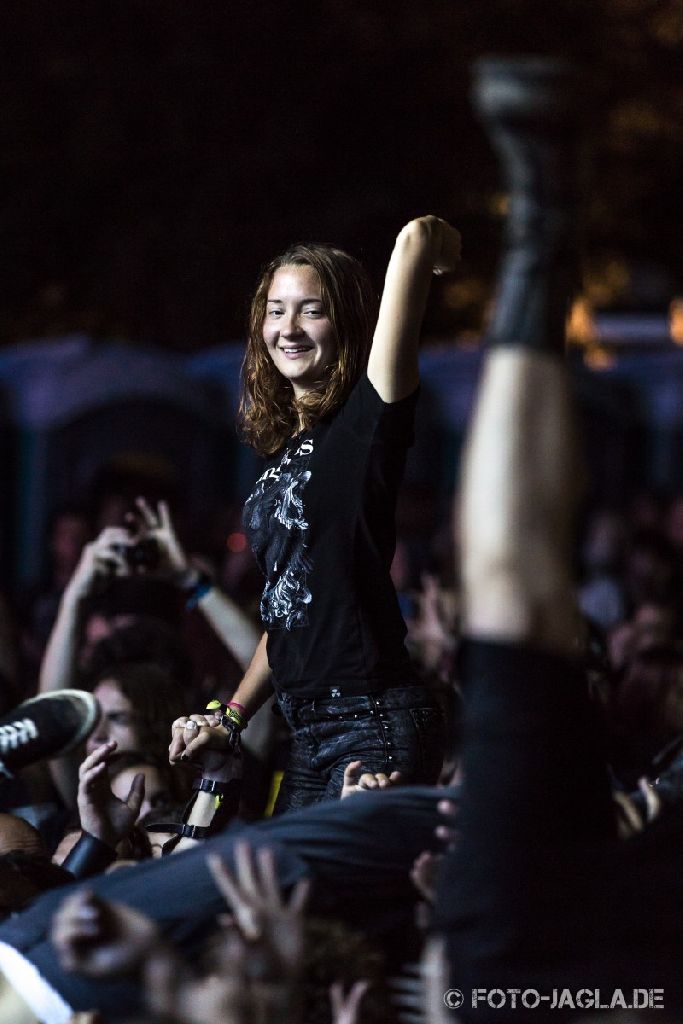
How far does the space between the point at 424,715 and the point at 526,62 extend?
5.54 feet

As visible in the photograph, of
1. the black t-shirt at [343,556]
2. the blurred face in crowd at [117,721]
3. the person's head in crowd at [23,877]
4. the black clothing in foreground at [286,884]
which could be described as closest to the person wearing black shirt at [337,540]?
the black t-shirt at [343,556]

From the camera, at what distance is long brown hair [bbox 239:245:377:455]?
3926mm

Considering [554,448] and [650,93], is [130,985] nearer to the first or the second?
[554,448]

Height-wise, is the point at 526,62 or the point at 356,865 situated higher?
the point at 526,62

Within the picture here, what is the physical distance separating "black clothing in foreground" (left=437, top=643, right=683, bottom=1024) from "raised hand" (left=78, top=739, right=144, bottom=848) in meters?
1.23

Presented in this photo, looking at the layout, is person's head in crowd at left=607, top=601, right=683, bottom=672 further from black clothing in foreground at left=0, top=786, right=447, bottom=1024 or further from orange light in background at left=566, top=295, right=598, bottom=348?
orange light in background at left=566, top=295, right=598, bottom=348

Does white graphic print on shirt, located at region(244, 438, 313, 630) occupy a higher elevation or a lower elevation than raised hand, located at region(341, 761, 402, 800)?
higher

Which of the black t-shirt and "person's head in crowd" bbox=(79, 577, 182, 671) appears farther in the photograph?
"person's head in crowd" bbox=(79, 577, 182, 671)

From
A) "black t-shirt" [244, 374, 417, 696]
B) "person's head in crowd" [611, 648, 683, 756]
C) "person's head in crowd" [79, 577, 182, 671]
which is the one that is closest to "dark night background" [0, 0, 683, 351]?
"person's head in crowd" [79, 577, 182, 671]

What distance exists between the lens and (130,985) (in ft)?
9.21

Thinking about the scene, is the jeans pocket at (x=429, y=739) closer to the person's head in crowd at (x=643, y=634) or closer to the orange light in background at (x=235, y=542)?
the person's head in crowd at (x=643, y=634)

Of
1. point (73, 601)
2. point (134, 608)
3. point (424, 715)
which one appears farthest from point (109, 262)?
point (424, 715)

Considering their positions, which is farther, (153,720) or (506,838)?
(153,720)

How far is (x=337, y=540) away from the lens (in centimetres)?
371
